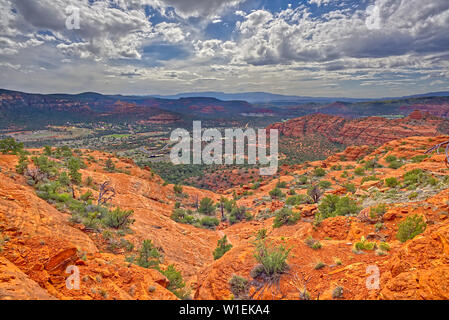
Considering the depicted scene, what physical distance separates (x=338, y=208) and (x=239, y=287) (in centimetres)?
893

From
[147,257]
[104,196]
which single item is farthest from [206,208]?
[147,257]

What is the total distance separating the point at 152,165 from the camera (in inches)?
2453

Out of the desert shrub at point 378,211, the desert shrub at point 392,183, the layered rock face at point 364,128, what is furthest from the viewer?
the layered rock face at point 364,128

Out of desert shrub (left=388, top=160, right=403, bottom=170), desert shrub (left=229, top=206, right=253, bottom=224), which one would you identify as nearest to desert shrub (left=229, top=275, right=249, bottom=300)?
desert shrub (left=229, top=206, right=253, bottom=224)

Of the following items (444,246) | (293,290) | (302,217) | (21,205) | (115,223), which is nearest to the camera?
(444,246)

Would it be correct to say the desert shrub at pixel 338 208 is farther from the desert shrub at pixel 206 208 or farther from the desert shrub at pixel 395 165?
the desert shrub at pixel 395 165

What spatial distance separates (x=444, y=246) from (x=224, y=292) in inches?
193

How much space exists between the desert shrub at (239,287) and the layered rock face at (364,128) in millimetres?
91929

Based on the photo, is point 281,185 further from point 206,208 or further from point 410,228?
point 410,228

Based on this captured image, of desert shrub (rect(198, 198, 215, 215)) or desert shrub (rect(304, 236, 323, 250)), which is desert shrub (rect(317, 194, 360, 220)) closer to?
desert shrub (rect(304, 236, 323, 250))

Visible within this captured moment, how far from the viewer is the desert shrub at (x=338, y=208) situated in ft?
38.2

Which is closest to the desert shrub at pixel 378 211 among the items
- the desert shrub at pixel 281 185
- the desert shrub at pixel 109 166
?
the desert shrub at pixel 281 185
